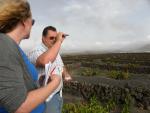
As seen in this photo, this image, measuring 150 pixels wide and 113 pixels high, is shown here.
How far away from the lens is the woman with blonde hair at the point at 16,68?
6.49 ft

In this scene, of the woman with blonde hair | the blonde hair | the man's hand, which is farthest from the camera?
the man's hand

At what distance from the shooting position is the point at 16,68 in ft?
6.67

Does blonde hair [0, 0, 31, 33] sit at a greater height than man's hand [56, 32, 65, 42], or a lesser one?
greater

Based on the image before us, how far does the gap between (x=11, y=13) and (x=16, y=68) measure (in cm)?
38

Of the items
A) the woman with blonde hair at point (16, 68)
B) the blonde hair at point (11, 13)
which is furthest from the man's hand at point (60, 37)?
the blonde hair at point (11, 13)

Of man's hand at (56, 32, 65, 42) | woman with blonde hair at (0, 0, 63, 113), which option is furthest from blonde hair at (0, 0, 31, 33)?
man's hand at (56, 32, 65, 42)

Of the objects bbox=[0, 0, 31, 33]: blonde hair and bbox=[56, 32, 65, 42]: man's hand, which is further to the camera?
bbox=[56, 32, 65, 42]: man's hand

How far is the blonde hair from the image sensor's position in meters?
2.16

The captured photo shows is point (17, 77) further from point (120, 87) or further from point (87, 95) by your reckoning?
point (87, 95)

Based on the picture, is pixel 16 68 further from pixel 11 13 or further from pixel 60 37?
pixel 60 37

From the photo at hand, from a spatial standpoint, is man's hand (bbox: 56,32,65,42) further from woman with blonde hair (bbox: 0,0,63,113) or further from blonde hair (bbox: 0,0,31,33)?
blonde hair (bbox: 0,0,31,33)

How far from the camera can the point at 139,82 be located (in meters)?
13.5

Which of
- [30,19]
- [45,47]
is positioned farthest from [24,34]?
[45,47]

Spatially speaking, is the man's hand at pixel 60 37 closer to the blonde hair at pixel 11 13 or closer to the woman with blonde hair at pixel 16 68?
the woman with blonde hair at pixel 16 68
